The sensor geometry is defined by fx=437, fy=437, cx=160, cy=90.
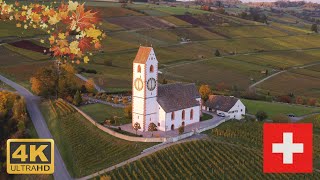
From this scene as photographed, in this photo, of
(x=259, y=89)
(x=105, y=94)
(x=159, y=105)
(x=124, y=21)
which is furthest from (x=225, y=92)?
(x=124, y=21)

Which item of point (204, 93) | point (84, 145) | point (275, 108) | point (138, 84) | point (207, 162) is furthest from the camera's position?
point (275, 108)

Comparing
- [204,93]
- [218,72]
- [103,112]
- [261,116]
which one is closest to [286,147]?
[103,112]

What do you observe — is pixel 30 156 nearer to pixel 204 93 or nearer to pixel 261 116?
pixel 261 116

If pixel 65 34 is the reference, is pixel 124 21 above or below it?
below

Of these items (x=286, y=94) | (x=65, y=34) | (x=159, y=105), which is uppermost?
(x=65, y=34)

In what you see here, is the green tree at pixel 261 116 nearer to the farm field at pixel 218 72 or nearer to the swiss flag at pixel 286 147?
the farm field at pixel 218 72

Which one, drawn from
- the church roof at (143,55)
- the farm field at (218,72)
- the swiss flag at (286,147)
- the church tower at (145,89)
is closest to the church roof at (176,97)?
the church tower at (145,89)

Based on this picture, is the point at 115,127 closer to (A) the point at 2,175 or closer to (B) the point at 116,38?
(A) the point at 2,175
